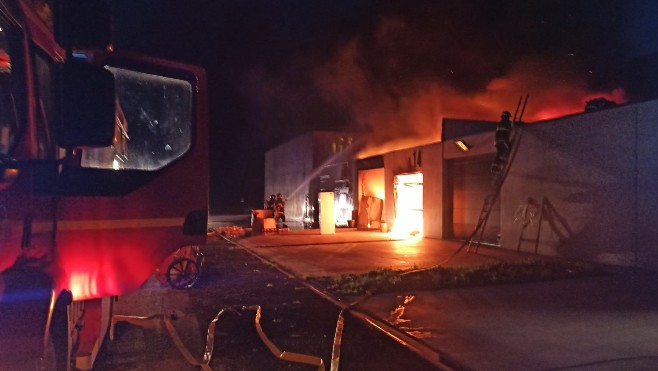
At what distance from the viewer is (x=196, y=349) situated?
206 inches

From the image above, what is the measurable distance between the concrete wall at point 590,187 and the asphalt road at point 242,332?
640 cm

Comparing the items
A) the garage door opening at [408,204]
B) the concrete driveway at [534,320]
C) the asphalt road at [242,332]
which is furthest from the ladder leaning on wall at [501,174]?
the asphalt road at [242,332]

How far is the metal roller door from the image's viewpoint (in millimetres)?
14047

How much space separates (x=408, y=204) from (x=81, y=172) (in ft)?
54.4

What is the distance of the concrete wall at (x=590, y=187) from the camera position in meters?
9.45

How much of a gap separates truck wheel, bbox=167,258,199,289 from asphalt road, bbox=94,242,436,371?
6.5 inches

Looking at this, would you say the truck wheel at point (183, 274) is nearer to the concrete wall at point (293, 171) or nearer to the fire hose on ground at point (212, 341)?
the fire hose on ground at point (212, 341)

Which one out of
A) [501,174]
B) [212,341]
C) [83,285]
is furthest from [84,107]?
[501,174]

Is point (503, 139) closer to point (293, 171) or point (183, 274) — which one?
point (183, 274)

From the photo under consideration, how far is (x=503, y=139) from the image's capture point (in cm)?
1268

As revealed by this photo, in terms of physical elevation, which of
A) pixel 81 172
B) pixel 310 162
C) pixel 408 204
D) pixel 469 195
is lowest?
pixel 408 204

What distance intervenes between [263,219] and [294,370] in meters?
14.9

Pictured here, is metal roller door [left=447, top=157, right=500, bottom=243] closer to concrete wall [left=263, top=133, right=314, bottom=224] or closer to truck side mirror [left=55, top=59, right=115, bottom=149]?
truck side mirror [left=55, top=59, right=115, bottom=149]

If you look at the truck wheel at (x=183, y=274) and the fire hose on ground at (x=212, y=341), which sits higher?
the truck wheel at (x=183, y=274)
